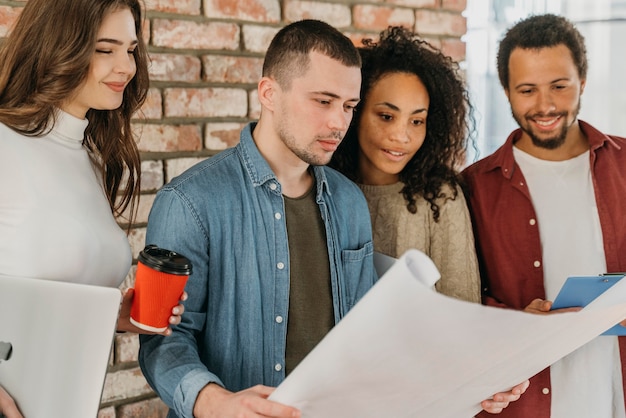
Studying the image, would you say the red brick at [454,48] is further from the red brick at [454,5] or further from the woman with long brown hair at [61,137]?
the woman with long brown hair at [61,137]

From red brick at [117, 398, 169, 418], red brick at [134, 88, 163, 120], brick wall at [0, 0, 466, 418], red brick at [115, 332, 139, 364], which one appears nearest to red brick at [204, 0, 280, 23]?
brick wall at [0, 0, 466, 418]

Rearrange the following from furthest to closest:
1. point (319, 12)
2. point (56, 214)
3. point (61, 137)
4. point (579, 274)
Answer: point (319, 12) < point (579, 274) < point (61, 137) < point (56, 214)

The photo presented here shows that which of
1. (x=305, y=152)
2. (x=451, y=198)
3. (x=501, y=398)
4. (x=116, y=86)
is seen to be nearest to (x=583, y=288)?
(x=501, y=398)

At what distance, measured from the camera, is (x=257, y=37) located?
82.6 inches

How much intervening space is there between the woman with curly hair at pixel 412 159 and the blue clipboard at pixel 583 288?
27cm

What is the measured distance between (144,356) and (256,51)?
3.30 feet

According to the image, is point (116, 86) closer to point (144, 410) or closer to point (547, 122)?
point (144, 410)

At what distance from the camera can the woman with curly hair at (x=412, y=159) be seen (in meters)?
1.80

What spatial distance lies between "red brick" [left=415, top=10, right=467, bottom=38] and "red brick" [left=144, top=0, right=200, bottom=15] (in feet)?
2.71

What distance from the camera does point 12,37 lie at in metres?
1.38

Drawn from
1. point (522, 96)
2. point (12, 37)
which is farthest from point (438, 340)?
point (522, 96)

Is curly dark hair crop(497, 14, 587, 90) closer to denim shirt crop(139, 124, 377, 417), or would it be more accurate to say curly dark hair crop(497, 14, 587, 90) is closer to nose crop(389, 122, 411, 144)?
nose crop(389, 122, 411, 144)

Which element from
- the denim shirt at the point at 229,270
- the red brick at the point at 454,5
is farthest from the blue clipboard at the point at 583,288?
the red brick at the point at 454,5

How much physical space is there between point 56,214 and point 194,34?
800mm
